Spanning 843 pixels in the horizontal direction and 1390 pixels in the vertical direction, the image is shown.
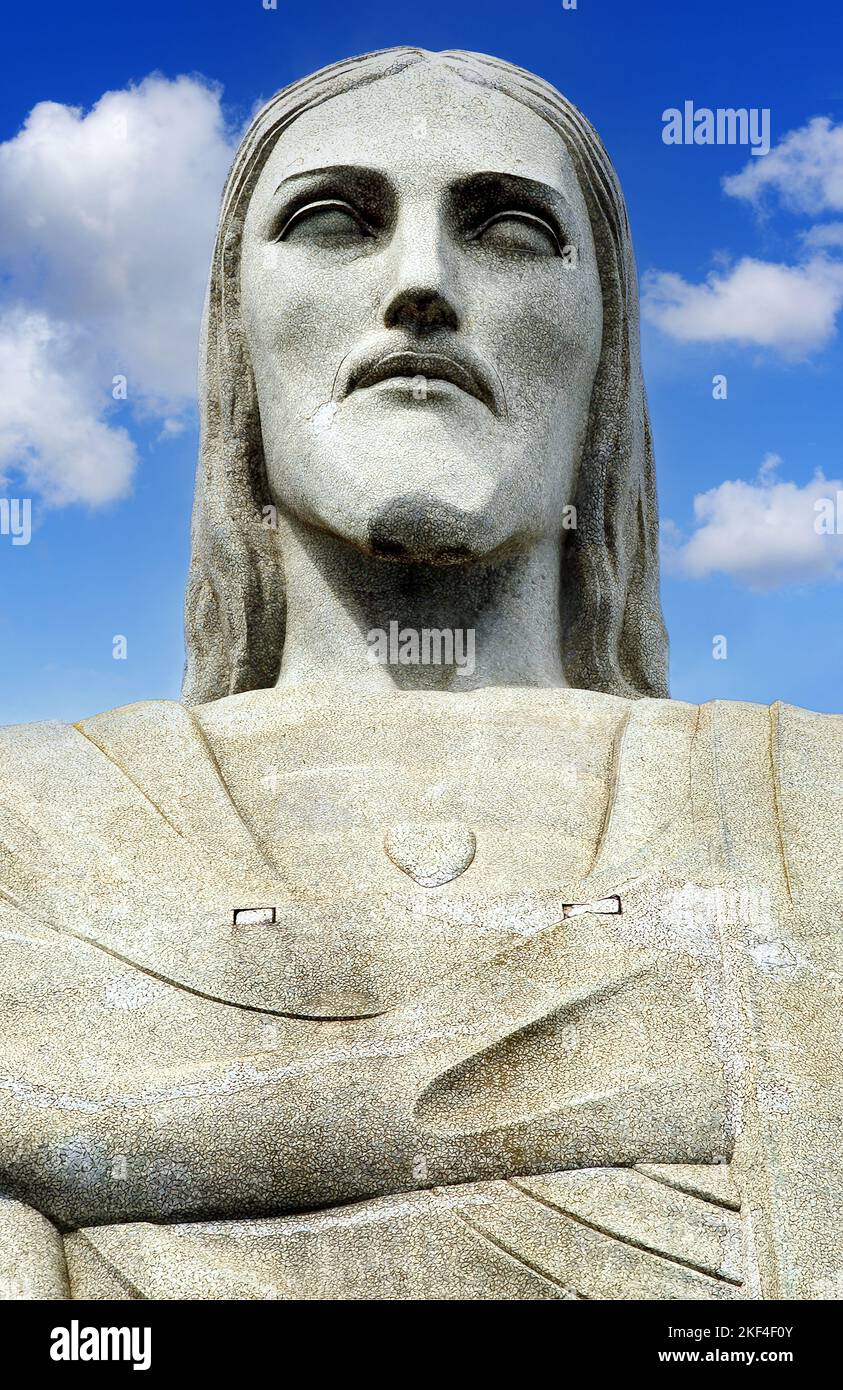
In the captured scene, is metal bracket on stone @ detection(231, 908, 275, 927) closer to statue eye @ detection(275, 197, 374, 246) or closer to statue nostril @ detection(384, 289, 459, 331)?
statue nostril @ detection(384, 289, 459, 331)

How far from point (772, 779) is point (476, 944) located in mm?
1318

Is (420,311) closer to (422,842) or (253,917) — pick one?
(422,842)

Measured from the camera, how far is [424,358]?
770 centimetres

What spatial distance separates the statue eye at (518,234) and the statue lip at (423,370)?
2.28 feet

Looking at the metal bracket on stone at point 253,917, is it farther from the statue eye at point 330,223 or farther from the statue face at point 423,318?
the statue eye at point 330,223

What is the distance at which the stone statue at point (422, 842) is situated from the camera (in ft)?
17.7

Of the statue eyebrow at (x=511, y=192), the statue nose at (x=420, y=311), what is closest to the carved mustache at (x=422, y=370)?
the statue nose at (x=420, y=311)

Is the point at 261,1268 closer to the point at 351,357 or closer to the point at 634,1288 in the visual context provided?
the point at 634,1288

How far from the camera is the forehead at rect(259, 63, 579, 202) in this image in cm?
812

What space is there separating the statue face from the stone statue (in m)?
0.02

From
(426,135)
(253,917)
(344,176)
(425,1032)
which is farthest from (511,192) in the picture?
(425,1032)

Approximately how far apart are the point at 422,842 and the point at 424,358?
7.36 ft

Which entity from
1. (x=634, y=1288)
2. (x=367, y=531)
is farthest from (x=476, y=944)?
(x=367, y=531)

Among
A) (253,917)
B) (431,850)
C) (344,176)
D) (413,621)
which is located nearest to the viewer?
(253,917)
